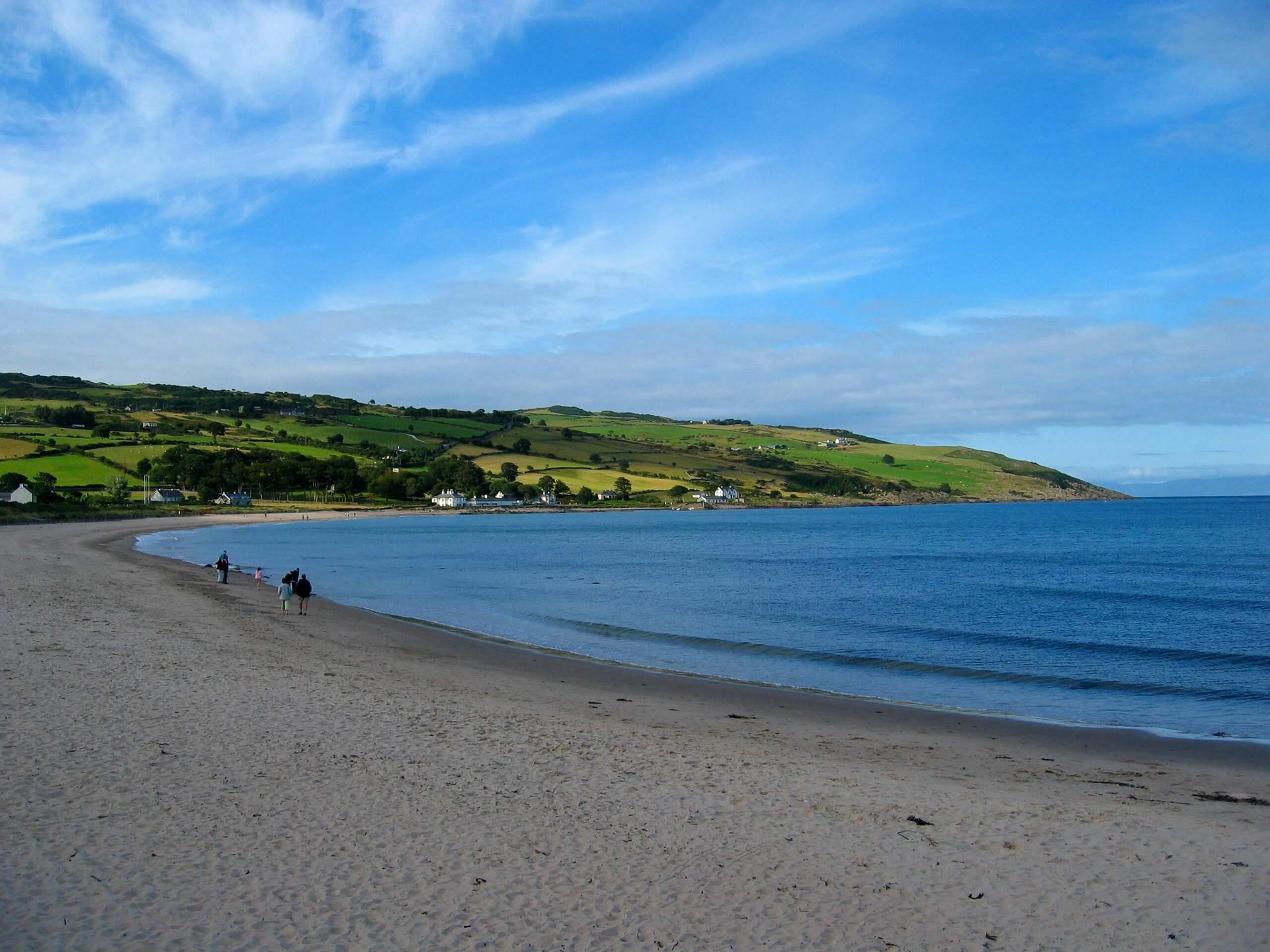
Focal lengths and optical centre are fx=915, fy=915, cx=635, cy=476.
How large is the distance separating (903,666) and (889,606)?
13305 mm

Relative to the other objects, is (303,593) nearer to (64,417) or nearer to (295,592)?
(295,592)

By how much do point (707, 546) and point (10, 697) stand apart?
6575cm

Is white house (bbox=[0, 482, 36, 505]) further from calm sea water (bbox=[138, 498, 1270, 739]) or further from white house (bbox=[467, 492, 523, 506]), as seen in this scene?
white house (bbox=[467, 492, 523, 506])

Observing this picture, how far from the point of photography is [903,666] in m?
22.5

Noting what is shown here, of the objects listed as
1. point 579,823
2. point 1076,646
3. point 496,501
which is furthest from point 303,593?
point 496,501

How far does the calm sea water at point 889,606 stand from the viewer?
2002 cm

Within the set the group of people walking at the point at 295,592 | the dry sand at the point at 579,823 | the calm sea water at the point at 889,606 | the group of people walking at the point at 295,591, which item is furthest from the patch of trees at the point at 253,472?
the dry sand at the point at 579,823

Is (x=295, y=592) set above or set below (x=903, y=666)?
below

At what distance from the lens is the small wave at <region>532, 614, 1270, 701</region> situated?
1917 cm

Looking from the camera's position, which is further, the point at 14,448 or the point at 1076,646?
the point at 14,448

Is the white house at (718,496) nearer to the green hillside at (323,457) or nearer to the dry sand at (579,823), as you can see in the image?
the green hillside at (323,457)

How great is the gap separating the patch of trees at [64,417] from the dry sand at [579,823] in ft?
495

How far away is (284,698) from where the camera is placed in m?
14.7

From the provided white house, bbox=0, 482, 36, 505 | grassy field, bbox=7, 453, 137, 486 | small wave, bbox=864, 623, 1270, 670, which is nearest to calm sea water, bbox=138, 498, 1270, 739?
small wave, bbox=864, 623, 1270, 670
